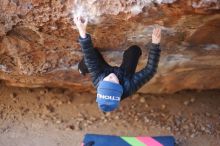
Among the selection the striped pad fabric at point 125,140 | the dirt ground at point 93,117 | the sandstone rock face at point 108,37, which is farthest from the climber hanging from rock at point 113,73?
the dirt ground at point 93,117

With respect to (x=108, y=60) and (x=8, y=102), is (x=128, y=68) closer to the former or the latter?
(x=108, y=60)

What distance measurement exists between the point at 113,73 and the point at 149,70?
199 millimetres

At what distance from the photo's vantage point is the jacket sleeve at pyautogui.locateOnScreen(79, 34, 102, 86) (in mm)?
2288

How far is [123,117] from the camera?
3.56 meters

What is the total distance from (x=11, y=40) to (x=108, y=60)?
0.65m

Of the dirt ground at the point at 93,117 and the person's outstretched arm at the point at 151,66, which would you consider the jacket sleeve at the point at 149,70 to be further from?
the dirt ground at the point at 93,117

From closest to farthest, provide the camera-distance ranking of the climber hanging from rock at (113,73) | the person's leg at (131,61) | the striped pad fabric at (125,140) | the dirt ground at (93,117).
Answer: the climber hanging from rock at (113,73)
the person's leg at (131,61)
the striped pad fabric at (125,140)
the dirt ground at (93,117)

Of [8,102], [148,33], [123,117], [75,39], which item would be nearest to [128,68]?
[148,33]

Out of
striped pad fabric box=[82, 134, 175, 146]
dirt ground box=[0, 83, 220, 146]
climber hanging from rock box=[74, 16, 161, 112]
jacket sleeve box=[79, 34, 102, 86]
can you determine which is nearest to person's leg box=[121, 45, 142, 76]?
climber hanging from rock box=[74, 16, 161, 112]

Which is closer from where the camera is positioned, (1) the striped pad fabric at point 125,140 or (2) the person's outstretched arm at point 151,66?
(2) the person's outstretched arm at point 151,66

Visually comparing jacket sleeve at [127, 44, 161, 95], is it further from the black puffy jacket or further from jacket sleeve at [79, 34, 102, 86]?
jacket sleeve at [79, 34, 102, 86]

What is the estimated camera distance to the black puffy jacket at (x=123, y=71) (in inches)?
91.5

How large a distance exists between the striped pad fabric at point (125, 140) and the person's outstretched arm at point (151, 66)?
0.97 metres

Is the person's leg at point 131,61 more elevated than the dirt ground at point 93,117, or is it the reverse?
the person's leg at point 131,61
